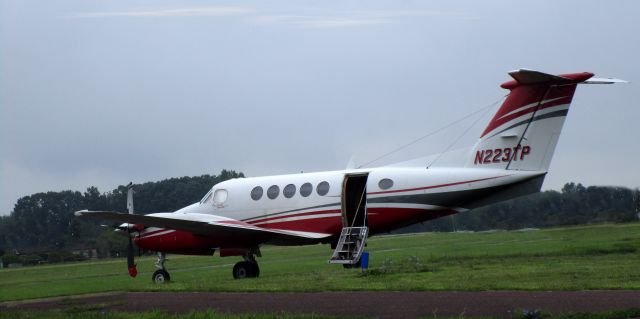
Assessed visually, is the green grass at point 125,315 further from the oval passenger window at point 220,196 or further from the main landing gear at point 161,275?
the oval passenger window at point 220,196

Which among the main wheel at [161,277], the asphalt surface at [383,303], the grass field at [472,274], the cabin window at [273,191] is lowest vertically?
the asphalt surface at [383,303]

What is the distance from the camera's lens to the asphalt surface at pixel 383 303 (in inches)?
565

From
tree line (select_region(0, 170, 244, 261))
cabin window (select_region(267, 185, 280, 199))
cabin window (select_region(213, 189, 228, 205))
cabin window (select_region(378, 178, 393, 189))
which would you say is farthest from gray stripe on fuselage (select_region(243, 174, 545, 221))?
tree line (select_region(0, 170, 244, 261))

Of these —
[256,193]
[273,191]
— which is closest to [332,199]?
[273,191]

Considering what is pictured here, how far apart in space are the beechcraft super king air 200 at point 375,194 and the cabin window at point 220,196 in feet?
0.38

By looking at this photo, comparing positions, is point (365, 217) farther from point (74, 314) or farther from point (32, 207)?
point (32, 207)

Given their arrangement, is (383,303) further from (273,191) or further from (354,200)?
(273,191)

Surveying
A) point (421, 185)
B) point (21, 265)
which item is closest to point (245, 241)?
point (421, 185)

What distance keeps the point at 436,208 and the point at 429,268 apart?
2813 millimetres

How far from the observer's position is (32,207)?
77.8 m

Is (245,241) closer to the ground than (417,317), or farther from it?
farther from it

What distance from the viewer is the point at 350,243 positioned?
91.9 feet

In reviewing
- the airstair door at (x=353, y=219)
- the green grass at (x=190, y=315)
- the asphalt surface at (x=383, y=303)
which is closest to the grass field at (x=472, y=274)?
the airstair door at (x=353, y=219)

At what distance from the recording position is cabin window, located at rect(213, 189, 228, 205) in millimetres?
31000
